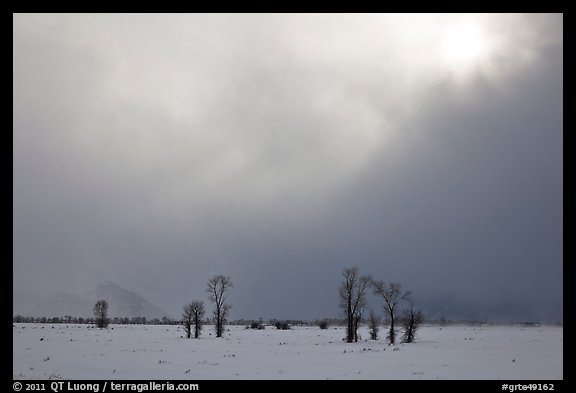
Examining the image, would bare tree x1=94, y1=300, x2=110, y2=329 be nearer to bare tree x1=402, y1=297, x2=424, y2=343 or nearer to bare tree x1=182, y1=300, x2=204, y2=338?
bare tree x1=182, y1=300, x2=204, y2=338

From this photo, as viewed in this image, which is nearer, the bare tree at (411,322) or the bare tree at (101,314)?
the bare tree at (411,322)

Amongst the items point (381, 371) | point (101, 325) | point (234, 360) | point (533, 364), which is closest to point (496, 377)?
point (381, 371)

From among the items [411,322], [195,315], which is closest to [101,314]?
[195,315]

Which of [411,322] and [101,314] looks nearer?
[411,322]

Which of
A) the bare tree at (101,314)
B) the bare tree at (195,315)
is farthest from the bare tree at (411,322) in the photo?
the bare tree at (101,314)

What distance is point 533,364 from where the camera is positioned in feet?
99.3

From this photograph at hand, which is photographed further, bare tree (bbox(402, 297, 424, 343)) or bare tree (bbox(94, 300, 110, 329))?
bare tree (bbox(94, 300, 110, 329))

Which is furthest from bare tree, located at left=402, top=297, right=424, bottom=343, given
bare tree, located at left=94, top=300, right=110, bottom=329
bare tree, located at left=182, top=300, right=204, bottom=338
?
bare tree, located at left=94, top=300, right=110, bottom=329

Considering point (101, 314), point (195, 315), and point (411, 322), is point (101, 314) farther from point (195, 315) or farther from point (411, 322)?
point (411, 322)

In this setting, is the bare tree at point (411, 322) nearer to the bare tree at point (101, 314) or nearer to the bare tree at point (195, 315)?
the bare tree at point (195, 315)
